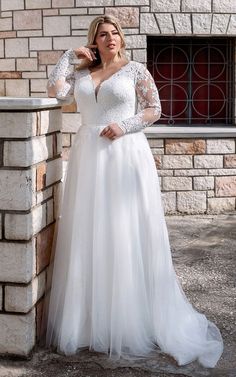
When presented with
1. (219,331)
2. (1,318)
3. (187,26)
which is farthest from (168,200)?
(1,318)

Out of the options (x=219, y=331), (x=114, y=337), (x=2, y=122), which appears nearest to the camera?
(x=2, y=122)

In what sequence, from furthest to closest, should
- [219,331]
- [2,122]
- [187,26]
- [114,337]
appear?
1. [187,26]
2. [219,331]
3. [114,337]
4. [2,122]

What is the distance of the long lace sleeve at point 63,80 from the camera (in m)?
3.03

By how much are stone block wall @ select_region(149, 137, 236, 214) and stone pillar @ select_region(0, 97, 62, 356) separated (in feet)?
10.9

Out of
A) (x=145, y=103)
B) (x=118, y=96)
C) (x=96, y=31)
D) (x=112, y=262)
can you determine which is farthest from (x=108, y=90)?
(x=112, y=262)

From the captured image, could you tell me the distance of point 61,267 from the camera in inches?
118

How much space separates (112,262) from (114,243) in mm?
96

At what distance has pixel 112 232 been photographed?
289 centimetres

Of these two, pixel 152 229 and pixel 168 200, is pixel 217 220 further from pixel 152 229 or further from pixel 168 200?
pixel 152 229

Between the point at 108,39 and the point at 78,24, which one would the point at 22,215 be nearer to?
the point at 108,39

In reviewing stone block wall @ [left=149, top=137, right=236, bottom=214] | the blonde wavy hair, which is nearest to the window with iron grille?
stone block wall @ [left=149, top=137, right=236, bottom=214]

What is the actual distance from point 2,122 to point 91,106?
20.2 inches

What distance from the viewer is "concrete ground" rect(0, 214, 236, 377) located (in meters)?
2.74

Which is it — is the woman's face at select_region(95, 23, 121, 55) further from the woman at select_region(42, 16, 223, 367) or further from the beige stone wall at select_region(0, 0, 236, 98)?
the beige stone wall at select_region(0, 0, 236, 98)
